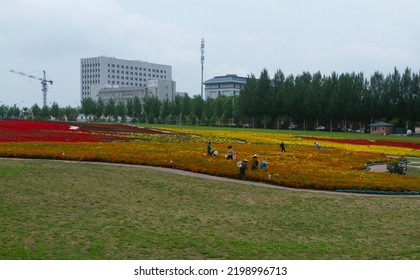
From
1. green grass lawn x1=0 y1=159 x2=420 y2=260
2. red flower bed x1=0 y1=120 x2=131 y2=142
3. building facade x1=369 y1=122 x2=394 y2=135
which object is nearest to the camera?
green grass lawn x1=0 y1=159 x2=420 y2=260

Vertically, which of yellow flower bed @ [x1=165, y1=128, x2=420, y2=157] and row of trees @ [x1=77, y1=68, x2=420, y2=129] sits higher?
row of trees @ [x1=77, y1=68, x2=420, y2=129]

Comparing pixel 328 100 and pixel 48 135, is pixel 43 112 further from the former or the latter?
pixel 48 135

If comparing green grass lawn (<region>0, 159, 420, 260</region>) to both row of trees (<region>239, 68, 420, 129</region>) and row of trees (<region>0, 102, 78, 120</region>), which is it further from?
row of trees (<region>0, 102, 78, 120</region>)

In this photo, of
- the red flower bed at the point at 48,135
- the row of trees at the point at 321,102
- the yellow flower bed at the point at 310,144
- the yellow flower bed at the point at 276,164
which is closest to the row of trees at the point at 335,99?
the row of trees at the point at 321,102

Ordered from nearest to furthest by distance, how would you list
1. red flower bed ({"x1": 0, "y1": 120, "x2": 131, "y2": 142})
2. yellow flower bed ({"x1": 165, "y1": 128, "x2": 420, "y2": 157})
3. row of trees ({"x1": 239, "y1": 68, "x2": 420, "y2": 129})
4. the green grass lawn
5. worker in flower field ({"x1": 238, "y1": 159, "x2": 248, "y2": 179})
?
the green grass lawn < worker in flower field ({"x1": 238, "y1": 159, "x2": 248, "y2": 179}) < red flower bed ({"x1": 0, "y1": 120, "x2": 131, "y2": 142}) < yellow flower bed ({"x1": 165, "y1": 128, "x2": 420, "y2": 157}) < row of trees ({"x1": 239, "y1": 68, "x2": 420, "y2": 129})

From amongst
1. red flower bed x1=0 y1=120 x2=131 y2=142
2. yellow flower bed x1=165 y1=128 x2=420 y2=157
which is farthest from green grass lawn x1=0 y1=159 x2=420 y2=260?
yellow flower bed x1=165 y1=128 x2=420 y2=157

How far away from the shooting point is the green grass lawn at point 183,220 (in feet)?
31.9

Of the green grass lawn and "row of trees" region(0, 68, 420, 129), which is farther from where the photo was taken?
"row of trees" region(0, 68, 420, 129)

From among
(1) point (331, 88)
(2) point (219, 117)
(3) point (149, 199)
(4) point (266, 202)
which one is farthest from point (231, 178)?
(2) point (219, 117)

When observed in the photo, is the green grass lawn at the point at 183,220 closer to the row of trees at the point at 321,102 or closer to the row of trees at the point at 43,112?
the row of trees at the point at 321,102

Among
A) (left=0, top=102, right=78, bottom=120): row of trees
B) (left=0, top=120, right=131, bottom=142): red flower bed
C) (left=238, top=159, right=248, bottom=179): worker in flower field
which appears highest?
(left=0, top=102, right=78, bottom=120): row of trees

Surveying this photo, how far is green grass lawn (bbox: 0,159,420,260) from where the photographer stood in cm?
971

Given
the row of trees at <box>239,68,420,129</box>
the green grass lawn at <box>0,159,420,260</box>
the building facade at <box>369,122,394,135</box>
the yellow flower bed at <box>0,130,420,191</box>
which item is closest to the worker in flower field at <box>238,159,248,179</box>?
the yellow flower bed at <box>0,130,420,191</box>
